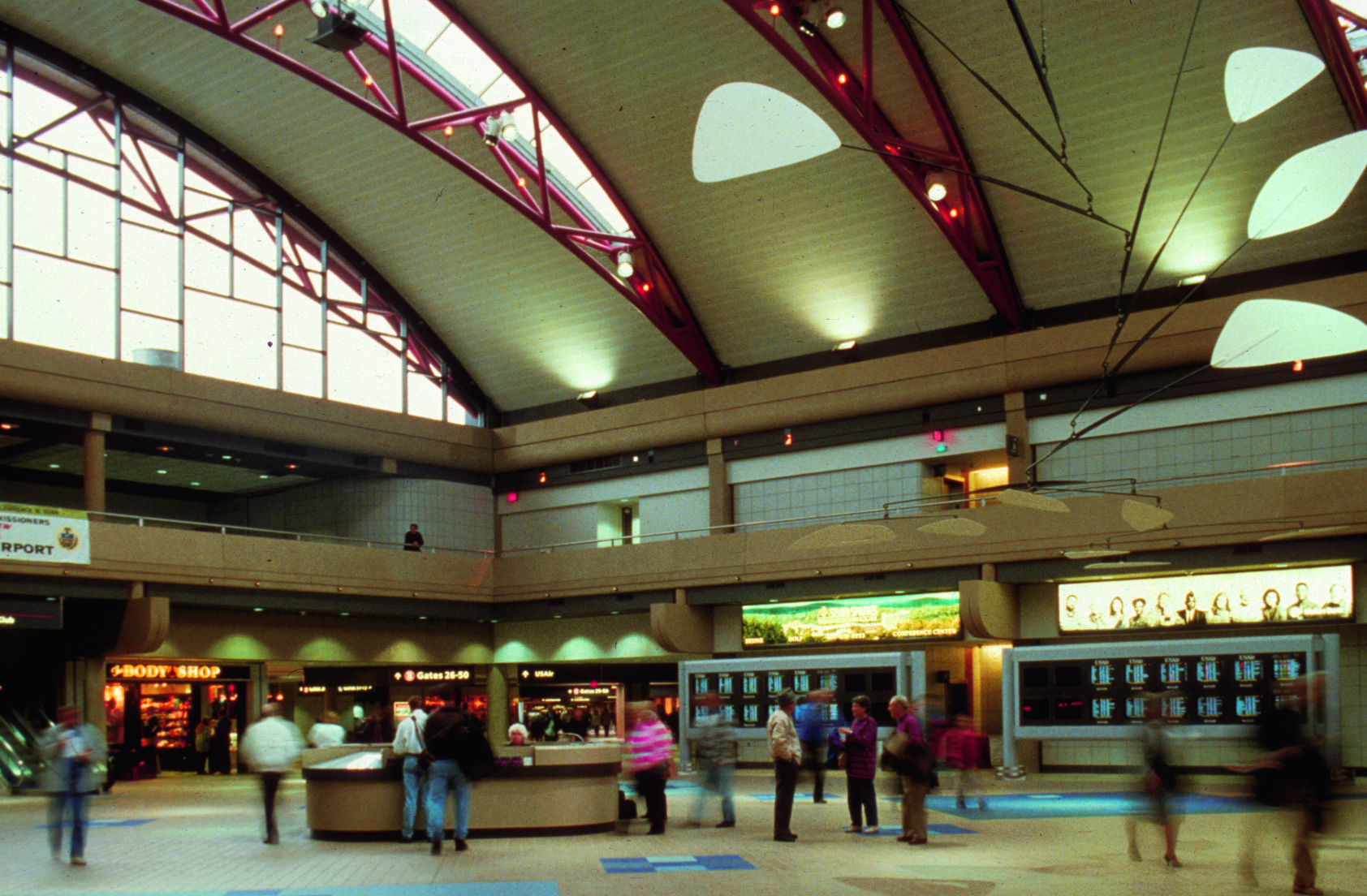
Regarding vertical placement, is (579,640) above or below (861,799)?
above

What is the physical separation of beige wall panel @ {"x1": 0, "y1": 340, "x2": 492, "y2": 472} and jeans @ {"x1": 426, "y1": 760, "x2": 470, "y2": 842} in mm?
17149

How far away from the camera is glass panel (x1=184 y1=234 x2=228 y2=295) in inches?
1220

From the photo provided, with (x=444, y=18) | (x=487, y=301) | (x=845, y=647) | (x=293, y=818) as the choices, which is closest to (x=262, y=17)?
(x=444, y=18)

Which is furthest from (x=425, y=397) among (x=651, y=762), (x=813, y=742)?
(x=651, y=762)

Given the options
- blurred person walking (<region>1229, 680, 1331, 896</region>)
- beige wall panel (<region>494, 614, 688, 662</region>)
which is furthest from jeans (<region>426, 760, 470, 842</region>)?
beige wall panel (<region>494, 614, 688, 662</region>)

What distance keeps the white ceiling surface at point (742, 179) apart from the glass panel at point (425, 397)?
1.19 metres

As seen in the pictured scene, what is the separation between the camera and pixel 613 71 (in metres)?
26.5

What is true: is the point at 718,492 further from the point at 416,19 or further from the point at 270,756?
the point at 270,756

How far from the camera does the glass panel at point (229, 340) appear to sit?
30.5m

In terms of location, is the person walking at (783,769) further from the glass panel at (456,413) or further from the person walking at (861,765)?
the glass panel at (456,413)

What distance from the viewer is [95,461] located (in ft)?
89.0

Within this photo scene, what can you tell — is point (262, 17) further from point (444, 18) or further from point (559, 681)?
point (559, 681)

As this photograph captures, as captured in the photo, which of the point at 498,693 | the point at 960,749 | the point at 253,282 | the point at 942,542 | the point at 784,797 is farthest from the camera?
the point at 498,693

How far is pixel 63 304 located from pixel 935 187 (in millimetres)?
18753
